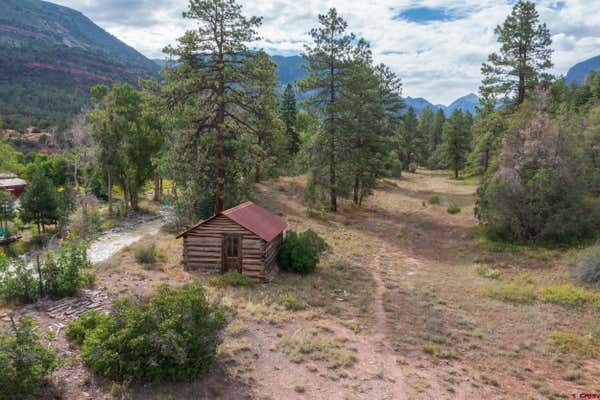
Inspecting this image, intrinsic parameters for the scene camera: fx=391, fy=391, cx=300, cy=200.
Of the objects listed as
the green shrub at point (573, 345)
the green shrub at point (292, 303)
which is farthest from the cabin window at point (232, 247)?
the green shrub at point (573, 345)

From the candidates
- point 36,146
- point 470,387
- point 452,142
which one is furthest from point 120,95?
point 36,146

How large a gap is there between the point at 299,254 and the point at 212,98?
9.22m

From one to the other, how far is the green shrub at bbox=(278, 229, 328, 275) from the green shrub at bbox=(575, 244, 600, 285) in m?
10.7

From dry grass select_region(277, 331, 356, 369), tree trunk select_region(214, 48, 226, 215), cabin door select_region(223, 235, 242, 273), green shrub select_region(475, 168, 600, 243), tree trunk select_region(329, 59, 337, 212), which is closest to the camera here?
dry grass select_region(277, 331, 356, 369)

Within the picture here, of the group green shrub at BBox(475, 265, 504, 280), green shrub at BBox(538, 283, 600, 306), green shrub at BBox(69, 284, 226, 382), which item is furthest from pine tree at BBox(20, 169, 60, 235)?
green shrub at BBox(538, 283, 600, 306)

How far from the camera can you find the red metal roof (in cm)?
1585

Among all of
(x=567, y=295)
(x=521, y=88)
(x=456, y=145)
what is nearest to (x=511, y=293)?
(x=567, y=295)

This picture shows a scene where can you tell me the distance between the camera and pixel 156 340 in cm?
783

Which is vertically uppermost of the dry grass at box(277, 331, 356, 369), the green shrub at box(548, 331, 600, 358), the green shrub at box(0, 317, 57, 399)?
the green shrub at box(0, 317, 57, 399)

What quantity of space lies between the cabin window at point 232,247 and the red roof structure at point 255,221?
0.85 m

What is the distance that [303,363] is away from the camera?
31.5 feet

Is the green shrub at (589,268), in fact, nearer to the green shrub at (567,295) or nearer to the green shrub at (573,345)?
the green shrub at (567,295)

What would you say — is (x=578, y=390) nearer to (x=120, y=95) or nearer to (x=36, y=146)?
(x=120, y=95)

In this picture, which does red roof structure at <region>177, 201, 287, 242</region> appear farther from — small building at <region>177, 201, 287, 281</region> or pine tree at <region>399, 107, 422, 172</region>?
pine tree at <region>399, 107, 422, 172</region>
